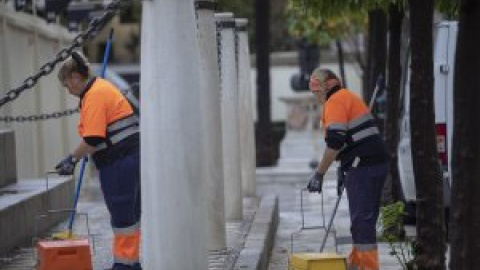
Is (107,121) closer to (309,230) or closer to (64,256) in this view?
(64,256)

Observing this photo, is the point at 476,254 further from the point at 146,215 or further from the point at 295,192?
the point at 295,192

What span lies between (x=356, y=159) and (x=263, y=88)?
58.5ft

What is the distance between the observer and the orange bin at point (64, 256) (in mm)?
8055

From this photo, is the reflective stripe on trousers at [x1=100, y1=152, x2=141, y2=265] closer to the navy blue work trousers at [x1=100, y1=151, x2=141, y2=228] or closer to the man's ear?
the navy blue work trousers at [x1=100, y1=151, x2=141, y2=228]

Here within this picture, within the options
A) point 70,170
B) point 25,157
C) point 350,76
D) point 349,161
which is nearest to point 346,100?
point 349,161

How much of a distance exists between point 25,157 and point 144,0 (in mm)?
9175

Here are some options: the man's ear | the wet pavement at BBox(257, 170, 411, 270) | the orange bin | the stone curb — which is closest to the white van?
the wet pavement at BBox(257, 170, 411, 270)

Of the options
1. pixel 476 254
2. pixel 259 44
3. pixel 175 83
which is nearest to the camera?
pixel 476 254

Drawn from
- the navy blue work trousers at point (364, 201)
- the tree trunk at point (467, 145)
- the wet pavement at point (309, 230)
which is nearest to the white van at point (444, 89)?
the wet pavement at point (309, 230)

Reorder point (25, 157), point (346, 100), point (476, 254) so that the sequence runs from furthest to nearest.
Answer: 1. point (25, 157)
2. point (346, 100)
3. point (476, 254)

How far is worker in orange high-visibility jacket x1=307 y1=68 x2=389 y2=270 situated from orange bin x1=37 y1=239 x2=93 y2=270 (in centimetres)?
188

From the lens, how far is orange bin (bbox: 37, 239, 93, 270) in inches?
317

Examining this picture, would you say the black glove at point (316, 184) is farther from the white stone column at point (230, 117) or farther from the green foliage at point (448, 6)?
the white stone column at point (230, 117)

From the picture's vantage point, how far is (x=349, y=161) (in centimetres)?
910
